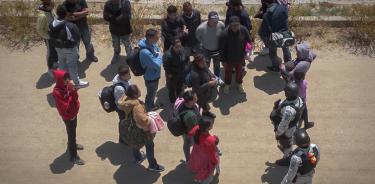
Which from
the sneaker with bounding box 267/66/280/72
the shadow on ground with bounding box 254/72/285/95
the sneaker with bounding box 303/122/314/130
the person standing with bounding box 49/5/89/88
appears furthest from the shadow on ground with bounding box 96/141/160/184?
the sneaker with bounding box 267/66/280/72

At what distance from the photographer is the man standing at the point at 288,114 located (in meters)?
6.93

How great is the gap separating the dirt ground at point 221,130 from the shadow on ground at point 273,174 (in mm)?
14

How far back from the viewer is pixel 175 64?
26.6 feet

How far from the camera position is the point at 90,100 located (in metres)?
9.20

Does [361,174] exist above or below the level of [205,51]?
below

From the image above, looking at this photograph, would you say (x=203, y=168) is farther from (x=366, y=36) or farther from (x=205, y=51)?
(x=366, y=36)

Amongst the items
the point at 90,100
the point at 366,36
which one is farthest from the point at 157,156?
the point at 366,36

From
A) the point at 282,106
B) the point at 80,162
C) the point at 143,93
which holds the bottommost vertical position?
the point at 80,162

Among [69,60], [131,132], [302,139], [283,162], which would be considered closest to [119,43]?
[69,60]

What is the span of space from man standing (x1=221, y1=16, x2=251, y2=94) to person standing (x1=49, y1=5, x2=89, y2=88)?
2.44m

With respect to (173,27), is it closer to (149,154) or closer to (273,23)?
(273,23)

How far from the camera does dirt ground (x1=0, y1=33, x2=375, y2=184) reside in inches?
305

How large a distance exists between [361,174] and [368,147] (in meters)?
0.59

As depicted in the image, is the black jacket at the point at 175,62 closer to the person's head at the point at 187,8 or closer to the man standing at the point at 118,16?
the person's head at the point at 187,8
